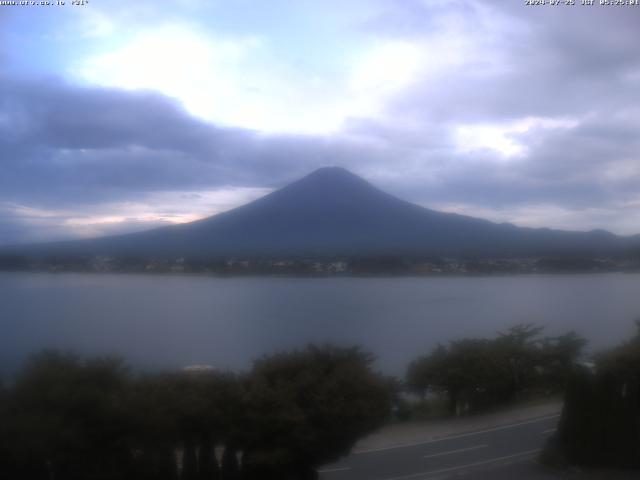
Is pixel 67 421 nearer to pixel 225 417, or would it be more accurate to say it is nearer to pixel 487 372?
pixel 225 417

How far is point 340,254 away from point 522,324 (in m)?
9.62

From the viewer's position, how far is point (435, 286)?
32906 mm

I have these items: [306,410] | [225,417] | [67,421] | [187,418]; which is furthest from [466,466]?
[67,421]

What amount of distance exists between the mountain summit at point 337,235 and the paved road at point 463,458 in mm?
10766

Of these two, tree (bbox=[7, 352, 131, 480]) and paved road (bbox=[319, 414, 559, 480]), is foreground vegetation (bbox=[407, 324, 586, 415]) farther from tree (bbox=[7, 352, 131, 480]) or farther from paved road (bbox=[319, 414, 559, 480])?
tree (bbox=[7, 352, 131, 480])

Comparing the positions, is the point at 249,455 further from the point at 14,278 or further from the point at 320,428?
the point at 14,278

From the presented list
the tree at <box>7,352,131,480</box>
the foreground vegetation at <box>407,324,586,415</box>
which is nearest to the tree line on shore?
the tree at <box>7,352,131,480</box>

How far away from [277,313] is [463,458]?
36.3 ft

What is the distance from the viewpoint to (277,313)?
21984 millimetres

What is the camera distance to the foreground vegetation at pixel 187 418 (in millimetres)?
7613

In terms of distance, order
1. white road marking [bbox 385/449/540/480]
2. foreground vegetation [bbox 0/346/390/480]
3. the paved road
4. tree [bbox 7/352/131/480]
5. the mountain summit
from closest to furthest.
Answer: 1. tree [bbox 7/352/131/480]
2. foreground vegetation [bbox 0/346/390/480]
3. the paved road
4. white road marking [bbox 385/449/540/480]
5. the mountain summit

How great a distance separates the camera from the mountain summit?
23.8m

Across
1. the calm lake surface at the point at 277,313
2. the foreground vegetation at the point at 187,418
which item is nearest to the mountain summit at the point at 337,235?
the calm lake surface at the point at 277,313

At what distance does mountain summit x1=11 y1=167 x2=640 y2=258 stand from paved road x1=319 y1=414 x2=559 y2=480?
35.3ft
